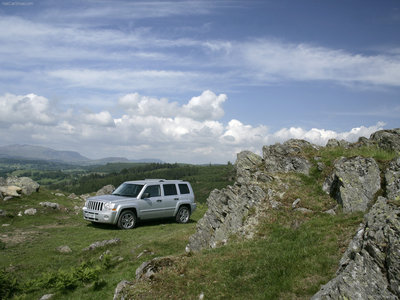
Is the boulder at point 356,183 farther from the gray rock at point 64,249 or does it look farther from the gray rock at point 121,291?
the gray rock at point 64,249

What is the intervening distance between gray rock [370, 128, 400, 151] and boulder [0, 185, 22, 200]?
25596mm

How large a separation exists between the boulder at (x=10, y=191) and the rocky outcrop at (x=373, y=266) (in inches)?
996

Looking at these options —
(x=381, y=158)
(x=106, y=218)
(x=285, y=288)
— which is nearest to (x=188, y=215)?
(x=106, y=218)

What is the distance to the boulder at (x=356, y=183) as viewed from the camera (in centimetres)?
982

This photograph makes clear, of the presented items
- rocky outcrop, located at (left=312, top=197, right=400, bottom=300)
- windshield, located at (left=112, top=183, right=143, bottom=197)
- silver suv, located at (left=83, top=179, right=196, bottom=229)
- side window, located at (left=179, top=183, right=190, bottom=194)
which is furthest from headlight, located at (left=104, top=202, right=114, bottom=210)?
rocky outcrop, located at (left=312, top=197, right=400, bottom=300)

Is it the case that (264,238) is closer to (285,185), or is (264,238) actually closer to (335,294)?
(285,185)

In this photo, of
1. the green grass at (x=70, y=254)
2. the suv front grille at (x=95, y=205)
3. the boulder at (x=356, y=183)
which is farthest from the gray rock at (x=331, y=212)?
the suv front grille at (x=95, y=205)

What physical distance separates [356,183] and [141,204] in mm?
11416

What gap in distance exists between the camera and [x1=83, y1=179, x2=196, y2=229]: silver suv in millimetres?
16547

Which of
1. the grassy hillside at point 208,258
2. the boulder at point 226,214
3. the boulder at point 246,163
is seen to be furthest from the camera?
the boulder at point 246,163

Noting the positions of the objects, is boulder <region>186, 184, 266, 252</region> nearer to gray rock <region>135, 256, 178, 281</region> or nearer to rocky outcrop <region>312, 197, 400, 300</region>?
gray rock <region>135, 256, 178, 281</region>

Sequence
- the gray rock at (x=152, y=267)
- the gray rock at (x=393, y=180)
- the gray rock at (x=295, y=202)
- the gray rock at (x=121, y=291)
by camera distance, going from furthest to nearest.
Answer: the gray rock at (x=295, y=202)
the gray rock at (x=393, y=180)
the gray rock at (x=152, y=267)
the gray rock at (x=121, y=291)

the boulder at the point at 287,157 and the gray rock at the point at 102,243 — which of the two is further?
the gray rock at the point at 102,243

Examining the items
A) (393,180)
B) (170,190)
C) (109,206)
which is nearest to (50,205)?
(109,206)
